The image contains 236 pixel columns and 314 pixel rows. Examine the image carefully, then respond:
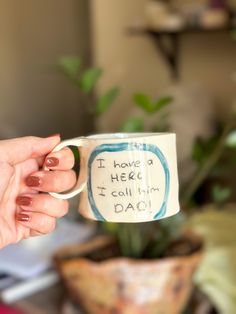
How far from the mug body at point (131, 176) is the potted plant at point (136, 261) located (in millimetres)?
414

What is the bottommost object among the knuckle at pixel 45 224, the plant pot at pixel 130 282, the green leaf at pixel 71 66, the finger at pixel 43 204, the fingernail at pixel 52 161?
the plant pot at pixel 130 282

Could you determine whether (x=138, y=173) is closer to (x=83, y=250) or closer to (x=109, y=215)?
(x=109, y=215)

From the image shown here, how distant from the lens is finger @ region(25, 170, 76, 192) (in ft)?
2.08

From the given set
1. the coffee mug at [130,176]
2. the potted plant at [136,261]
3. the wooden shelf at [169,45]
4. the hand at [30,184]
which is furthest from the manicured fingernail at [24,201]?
the wooden shelf at [169,45]

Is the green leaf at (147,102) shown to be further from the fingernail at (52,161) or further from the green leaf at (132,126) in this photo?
the fingernail at (52,161)

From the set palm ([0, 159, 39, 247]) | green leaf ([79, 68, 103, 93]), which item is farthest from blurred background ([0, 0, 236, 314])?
palm ([0, 159, 39, 247])

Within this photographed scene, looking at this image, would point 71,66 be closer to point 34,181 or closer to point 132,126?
point 132,126

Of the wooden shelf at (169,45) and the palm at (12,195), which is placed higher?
the wooden shelf at (169,45)

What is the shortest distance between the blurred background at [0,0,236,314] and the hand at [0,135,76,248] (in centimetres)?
34

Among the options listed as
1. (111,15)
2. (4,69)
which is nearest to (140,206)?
(111,15)

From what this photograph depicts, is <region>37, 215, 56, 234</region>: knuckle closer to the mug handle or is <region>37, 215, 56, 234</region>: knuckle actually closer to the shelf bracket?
the mug handle

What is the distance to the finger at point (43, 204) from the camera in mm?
677

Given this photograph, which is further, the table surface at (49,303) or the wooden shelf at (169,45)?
the wooden shelf at (169,45)

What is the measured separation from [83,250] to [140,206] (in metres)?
0.63
